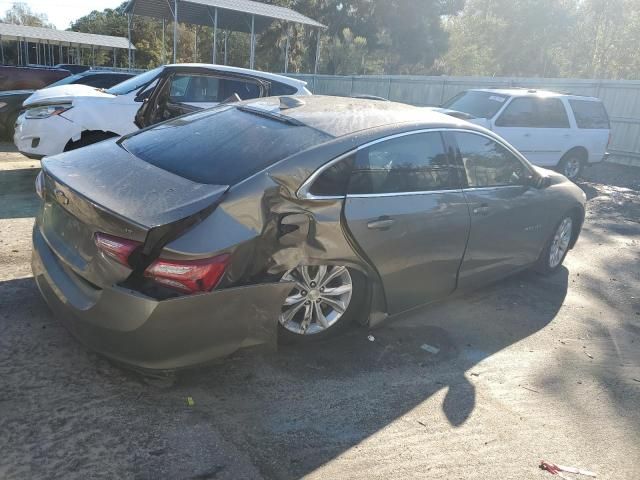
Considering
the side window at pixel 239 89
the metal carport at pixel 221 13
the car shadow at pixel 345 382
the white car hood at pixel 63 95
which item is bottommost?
the car shadow at pixel 345 382

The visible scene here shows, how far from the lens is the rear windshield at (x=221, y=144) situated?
3.19 meters

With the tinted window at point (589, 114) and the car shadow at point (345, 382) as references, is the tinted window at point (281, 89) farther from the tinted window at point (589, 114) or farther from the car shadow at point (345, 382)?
the tinted window at point (589, 114)

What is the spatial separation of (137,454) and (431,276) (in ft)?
7.60

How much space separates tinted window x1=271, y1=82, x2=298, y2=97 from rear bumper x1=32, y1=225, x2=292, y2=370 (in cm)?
510

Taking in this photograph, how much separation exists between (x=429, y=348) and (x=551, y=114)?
339 inches

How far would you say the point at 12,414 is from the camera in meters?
2.67

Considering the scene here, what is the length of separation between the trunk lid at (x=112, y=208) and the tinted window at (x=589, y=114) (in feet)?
34.2

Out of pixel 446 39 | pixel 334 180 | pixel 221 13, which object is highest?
pixel 446 39

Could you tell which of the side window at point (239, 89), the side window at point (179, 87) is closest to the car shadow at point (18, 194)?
the side window at point (179, 87)

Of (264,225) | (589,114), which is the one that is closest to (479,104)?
(589,114)

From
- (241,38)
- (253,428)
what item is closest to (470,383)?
(253,428)

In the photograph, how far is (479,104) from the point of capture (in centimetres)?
1035

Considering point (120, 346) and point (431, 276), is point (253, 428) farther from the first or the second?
point (431, 276)

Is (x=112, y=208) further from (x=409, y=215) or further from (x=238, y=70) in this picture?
(x=238, y=70)
